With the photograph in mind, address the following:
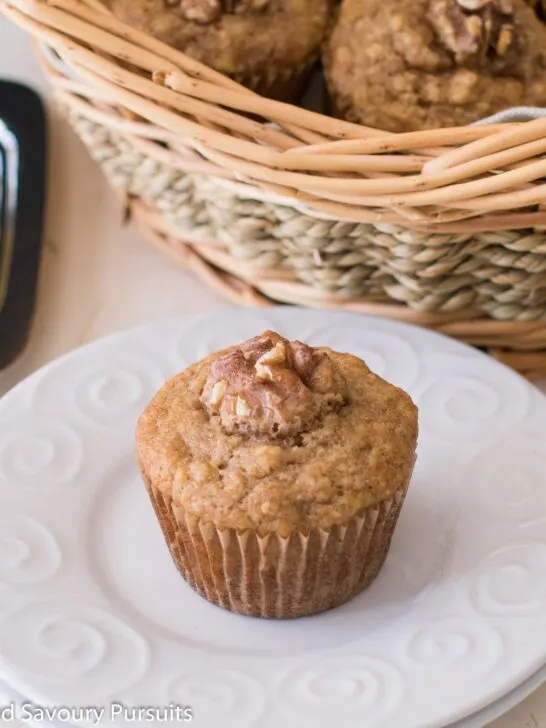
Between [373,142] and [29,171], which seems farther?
[29,171]

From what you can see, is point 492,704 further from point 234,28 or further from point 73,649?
point 234,28

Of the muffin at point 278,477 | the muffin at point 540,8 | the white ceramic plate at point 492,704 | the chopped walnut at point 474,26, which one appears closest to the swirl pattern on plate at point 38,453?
the muffin at point 278,477

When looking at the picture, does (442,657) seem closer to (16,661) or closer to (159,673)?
(159,673)

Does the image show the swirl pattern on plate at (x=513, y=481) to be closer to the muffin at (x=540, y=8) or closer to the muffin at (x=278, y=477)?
the muffin at (x=278, y=477)

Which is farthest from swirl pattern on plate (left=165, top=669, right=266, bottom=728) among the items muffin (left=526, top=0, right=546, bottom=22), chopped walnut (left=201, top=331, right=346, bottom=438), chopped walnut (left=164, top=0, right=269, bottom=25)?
muffin (left=526, top=0, right=546, bottom=22)

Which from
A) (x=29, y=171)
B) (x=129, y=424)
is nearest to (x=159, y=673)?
(x=129, y=424)

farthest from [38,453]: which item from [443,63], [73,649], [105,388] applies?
[443,63]
